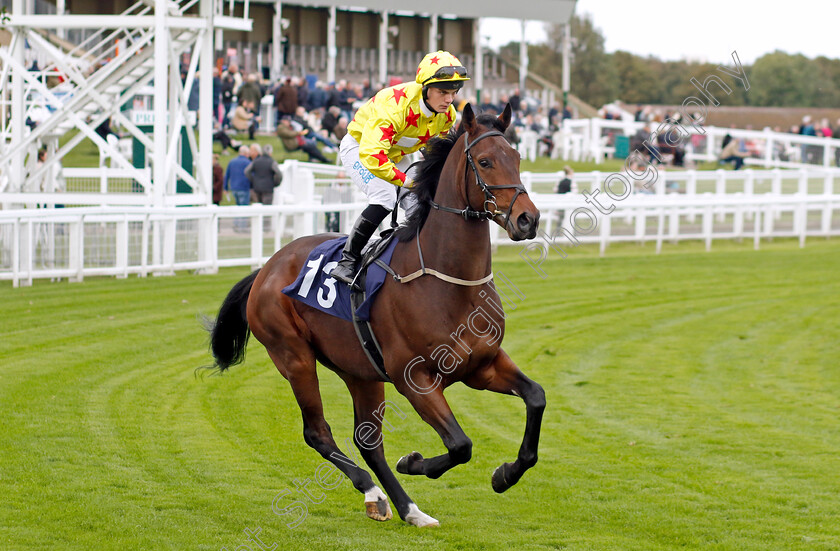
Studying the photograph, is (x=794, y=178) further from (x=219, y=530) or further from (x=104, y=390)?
(x=219, y=530)

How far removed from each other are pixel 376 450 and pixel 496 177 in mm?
1546

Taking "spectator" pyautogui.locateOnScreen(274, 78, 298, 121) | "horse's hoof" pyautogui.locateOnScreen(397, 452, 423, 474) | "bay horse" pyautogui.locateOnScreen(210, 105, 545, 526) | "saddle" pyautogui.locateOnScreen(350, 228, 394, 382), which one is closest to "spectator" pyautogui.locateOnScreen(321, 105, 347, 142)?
"spectator" pyautogui.locateOnScreen(274, 78, 298, 121)

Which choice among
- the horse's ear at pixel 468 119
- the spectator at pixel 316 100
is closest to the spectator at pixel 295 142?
the spectator at pixel 316 100

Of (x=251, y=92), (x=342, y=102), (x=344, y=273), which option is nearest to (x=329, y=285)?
(x=344, y=273)

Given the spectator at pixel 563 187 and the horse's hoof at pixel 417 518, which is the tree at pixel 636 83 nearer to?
the spectator at pixel 563 187

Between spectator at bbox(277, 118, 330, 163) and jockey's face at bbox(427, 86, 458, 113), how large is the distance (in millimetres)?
16263

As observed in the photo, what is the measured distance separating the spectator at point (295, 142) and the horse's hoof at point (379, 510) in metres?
16.4

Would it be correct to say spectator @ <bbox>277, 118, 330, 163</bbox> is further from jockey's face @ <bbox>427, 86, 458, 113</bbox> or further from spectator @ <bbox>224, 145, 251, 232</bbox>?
jockey's face @ <bbox>427, 86, 458, 113</bbox>

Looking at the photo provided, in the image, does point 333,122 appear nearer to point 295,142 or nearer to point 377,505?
point 295,142

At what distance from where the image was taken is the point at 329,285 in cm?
501

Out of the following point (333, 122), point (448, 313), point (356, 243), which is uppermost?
point (333, 122)

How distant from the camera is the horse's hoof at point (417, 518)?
15.5 feet

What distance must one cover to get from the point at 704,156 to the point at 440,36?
11.9 meters

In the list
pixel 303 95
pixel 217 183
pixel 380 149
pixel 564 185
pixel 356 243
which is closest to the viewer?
pixel 380 149
